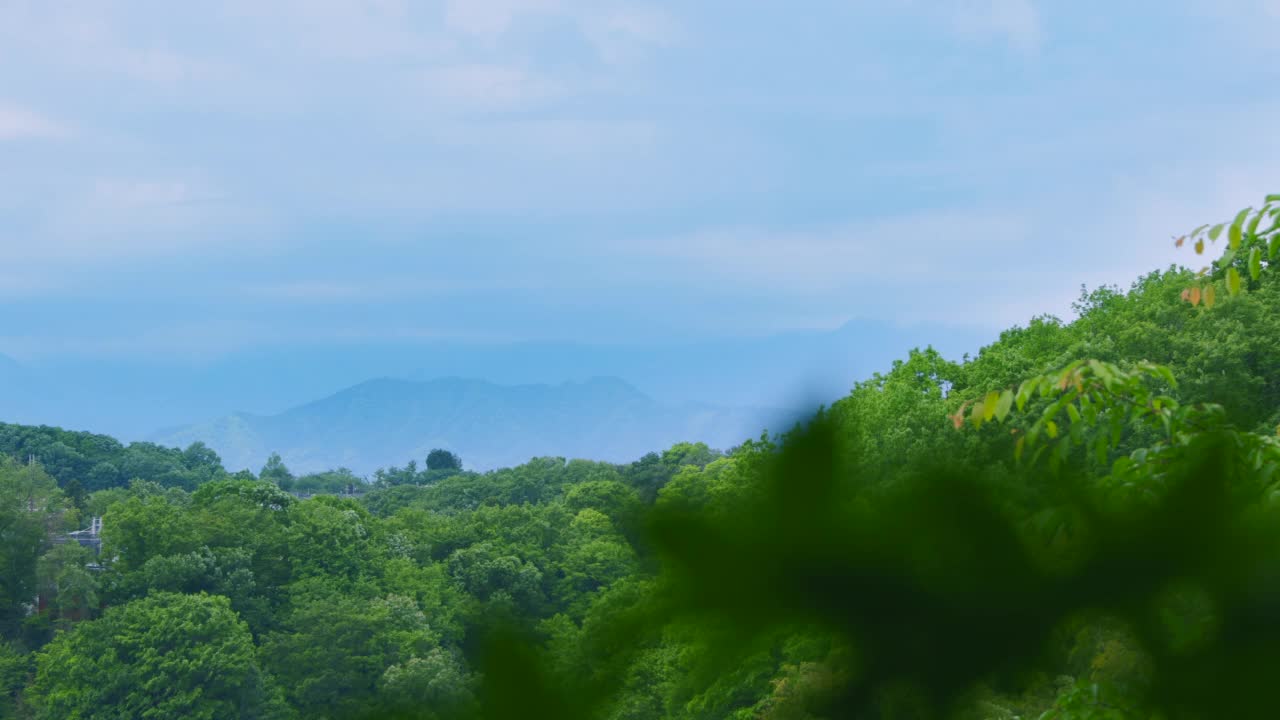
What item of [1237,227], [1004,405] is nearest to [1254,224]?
[1237,227]

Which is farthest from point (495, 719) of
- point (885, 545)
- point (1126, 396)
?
point (1126, 396)

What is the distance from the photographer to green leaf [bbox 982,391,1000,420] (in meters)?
1.94

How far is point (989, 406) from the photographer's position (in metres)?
1.98

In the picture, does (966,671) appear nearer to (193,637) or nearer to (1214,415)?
(1214,415)

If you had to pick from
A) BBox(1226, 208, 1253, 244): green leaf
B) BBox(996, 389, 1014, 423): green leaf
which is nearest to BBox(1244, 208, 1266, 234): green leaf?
BBox(1226, 208, 1253, 244): green leaf

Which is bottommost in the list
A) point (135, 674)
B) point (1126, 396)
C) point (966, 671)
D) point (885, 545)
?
point (135, 674)

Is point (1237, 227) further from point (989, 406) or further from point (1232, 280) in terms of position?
point (989, 406)

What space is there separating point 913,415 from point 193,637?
26.9 metres

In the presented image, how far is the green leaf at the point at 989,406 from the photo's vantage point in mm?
1939

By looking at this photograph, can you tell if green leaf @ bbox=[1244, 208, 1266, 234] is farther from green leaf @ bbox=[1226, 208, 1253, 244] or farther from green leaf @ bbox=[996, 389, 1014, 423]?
green leaf @ bbox=[996, 389, 1014, 423]

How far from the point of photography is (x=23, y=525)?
142ft

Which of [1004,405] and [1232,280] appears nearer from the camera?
[1004,405]

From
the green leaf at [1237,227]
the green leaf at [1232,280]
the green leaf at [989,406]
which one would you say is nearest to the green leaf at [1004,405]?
the green leaf at [989,406]

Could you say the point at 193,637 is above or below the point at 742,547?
below
